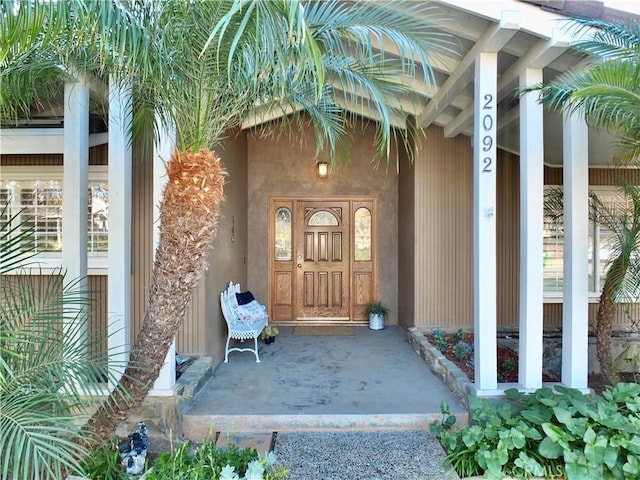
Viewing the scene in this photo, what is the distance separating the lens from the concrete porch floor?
123 inches

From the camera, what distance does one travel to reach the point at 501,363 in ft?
13.9

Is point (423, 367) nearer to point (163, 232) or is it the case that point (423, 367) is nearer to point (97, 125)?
point (163, 232)

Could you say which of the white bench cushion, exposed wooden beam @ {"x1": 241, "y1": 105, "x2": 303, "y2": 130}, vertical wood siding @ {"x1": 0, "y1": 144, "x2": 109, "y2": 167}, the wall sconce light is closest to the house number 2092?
exposed wooden beam @ {"x1": 241, "y1": 105, "x2": 303, "y2": 130}

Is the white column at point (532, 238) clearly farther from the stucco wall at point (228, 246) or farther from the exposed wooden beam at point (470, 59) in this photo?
the stucco wall at point (228, 246)

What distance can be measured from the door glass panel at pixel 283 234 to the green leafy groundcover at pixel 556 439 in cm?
418

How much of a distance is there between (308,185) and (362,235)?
1.23 meters

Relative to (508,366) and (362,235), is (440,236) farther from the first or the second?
(508,366)

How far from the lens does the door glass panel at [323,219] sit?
6.57 metres

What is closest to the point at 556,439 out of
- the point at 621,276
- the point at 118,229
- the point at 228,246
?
the point at 621,276

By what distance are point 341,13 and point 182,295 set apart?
1.78 meters

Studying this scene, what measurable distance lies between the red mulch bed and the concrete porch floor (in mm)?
288

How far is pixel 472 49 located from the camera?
332 centimetres

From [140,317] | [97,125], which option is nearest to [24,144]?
[97,125]

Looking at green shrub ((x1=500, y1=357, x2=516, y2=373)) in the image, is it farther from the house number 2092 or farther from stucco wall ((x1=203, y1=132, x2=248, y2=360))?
stucco wall ((x1=203, y1=132, x2=248, y2=360))
